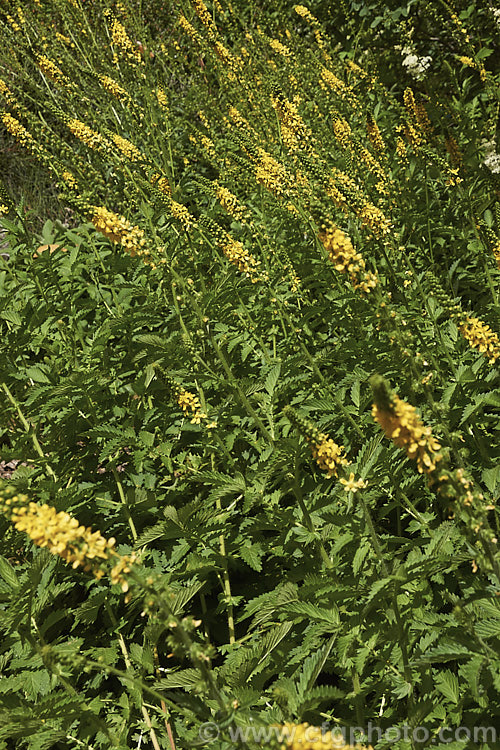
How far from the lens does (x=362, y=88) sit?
574 cm

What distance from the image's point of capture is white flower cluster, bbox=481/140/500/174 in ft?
12.9

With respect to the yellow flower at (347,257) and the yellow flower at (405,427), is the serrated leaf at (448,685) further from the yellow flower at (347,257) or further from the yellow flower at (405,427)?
the yellow flower at (347,257)

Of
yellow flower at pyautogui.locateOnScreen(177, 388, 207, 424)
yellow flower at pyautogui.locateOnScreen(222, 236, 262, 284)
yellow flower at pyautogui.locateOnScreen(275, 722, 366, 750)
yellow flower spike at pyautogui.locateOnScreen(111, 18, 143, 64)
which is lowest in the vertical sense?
yellow flower at pyautogui.locateOnScreen(275, 722, 366, 750)

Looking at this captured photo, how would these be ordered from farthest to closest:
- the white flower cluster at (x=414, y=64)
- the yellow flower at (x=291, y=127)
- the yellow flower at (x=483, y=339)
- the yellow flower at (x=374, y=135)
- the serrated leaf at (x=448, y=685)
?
the white flower cluster at (x=414, y=64)
the yellow flower at (x=374, y=135)
the yellow flower at (x=291, y=127)
the yellow flower at (x=483, y=339)
the serrated leaf at (x=448, y=685)

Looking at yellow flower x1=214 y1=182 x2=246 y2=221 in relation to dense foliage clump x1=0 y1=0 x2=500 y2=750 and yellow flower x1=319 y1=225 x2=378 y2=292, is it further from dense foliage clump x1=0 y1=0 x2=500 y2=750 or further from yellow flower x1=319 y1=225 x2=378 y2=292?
yellow flower x1=319 y1=225 x2=378 y2=292

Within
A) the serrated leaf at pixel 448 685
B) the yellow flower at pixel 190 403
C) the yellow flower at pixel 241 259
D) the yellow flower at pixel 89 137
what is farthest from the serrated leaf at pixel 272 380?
the yellow flower at pixel 89 137

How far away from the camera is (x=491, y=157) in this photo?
13.3 ft

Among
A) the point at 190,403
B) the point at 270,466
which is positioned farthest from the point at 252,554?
the point at 190,403

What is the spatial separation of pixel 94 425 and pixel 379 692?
183 cm

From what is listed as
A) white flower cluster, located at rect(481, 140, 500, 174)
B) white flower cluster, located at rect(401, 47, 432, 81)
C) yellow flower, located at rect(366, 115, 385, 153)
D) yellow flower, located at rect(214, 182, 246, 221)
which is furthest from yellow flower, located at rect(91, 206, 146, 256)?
white flower cluster, located at rect(401, 47, 432, 81)

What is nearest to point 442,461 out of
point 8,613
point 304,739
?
point 304,739

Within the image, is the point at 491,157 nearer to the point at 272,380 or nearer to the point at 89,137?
the point at 272,380

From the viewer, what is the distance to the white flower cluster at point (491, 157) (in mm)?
3945

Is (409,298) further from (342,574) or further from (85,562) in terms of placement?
(85,562)
